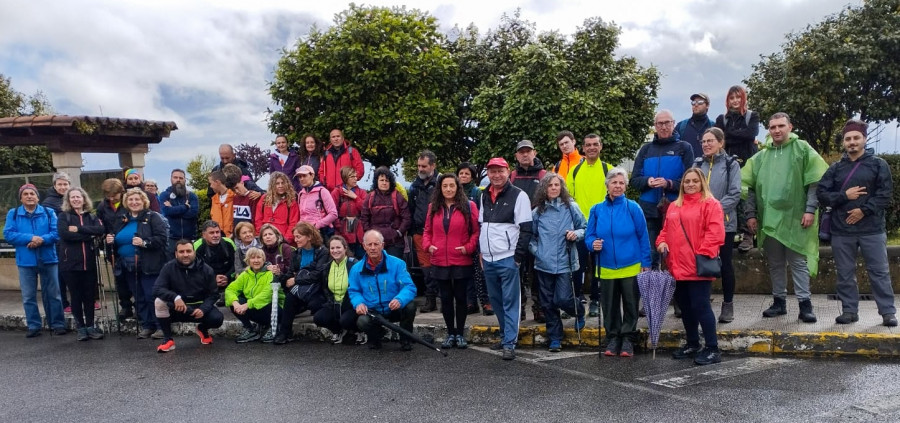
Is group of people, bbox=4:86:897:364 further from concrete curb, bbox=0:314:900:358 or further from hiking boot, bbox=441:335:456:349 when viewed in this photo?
concrete curb, bbox=0:314:900:358

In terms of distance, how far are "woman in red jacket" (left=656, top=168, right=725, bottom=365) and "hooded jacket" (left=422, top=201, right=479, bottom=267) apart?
1882 millimetres

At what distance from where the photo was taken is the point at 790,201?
6.37 m

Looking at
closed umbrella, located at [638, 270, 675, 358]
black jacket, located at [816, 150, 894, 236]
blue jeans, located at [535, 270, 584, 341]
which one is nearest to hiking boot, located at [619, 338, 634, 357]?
closed umbrella, located at [638, 270, 675, 358]

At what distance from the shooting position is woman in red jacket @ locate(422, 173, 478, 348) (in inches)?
258

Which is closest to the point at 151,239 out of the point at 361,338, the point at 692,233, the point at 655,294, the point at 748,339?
the point at 361,338

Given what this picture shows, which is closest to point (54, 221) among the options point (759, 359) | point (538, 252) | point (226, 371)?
point (226, 371)

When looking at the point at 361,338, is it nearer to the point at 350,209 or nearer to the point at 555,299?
the point at 350,209

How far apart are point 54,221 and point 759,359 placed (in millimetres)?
8599

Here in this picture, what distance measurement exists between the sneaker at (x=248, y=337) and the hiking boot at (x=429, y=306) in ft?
6.61

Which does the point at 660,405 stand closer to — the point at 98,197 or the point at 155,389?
the point at 155,389

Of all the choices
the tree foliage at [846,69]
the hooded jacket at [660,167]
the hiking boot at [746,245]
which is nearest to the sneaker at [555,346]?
the hooded jacket at [660,167]

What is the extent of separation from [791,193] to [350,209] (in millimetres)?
5191

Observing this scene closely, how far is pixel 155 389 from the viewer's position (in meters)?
5.64

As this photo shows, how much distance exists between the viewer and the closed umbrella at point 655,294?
18.9ft
